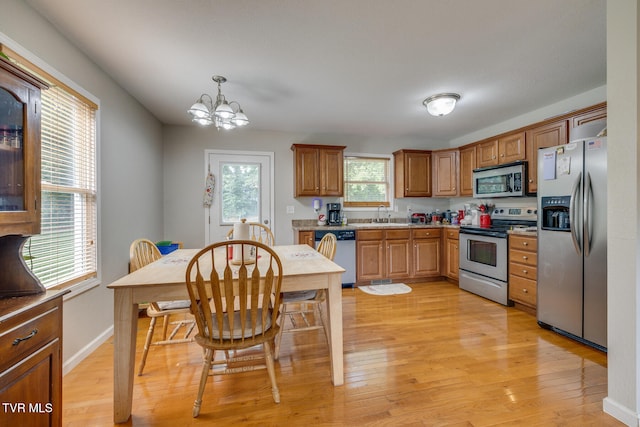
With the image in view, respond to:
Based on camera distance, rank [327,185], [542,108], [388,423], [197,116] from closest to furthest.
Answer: [388,423], [197,116], [542,108], [327,185]

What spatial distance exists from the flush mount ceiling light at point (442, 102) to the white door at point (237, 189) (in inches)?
93.1

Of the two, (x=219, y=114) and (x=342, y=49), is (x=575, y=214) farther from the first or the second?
(x=219, y=114)

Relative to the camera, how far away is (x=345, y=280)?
3838 millimetres

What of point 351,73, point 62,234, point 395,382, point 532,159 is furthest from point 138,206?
point 532,159

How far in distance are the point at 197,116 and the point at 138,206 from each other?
145 centimetres

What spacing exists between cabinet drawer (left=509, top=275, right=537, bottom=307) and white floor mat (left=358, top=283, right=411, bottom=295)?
1185 mm

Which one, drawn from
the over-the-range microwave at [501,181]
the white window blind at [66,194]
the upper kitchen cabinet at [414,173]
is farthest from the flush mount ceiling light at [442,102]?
the white window blind at [66,194]

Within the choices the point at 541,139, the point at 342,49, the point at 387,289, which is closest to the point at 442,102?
the point at 541,139

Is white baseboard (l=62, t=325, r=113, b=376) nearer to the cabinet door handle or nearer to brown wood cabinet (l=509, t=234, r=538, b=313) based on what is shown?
the cabinet door handle

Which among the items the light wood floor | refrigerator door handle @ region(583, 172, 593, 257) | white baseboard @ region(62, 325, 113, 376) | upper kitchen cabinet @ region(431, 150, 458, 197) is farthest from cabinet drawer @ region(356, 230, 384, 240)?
white baseboard @ region(62, 325, 113, 376)

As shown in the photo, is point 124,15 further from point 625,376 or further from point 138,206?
point 625,376

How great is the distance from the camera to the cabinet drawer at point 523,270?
2.81 metres

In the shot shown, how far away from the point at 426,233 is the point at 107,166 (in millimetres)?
4002

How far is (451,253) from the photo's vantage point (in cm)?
403
